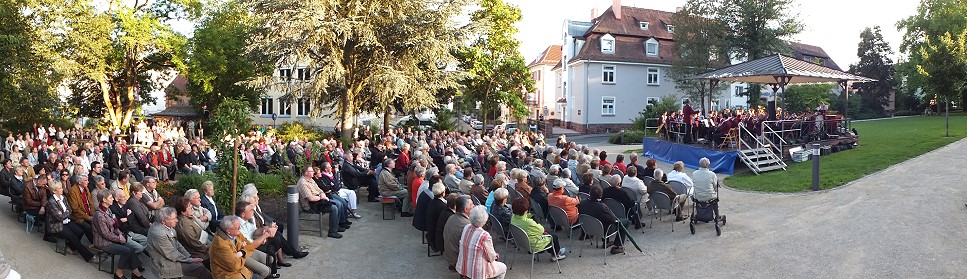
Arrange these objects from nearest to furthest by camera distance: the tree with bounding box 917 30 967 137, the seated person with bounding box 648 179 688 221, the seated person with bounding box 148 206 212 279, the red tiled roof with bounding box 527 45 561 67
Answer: the seated person with bounding box 148 206 212 279 → the seated person with bounding box 648 179 688 221 → the tree with bounding box 917 30 967 137 → the red tiled roof with bounding box 527 45 561 67

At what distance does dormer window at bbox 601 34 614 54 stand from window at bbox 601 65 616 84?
45.2 inches

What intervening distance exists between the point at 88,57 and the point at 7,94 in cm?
882

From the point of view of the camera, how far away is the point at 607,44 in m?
41.5

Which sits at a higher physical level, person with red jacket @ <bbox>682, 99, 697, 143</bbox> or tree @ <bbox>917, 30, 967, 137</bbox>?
tree @ <bbox>917, 30, 967, 137</bbox>

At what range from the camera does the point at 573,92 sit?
43562 millimetres

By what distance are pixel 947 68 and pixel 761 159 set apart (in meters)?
8.57

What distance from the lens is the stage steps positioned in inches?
628

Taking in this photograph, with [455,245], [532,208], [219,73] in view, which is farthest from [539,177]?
[219,73]

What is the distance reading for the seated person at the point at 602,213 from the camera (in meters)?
8.18

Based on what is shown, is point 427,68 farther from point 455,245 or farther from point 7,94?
point 455,245

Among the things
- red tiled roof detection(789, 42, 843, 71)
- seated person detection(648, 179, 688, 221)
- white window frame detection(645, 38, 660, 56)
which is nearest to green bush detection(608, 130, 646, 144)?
white window frame detection(645, 38, 660, 56)

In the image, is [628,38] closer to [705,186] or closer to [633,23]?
[633,23]

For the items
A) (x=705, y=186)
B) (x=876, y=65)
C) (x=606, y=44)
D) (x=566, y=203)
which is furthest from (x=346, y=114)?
(x=876, y=65)

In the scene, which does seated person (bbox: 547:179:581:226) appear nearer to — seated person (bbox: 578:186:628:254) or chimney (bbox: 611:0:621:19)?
seated person (bbox: 578:186:628:254)
